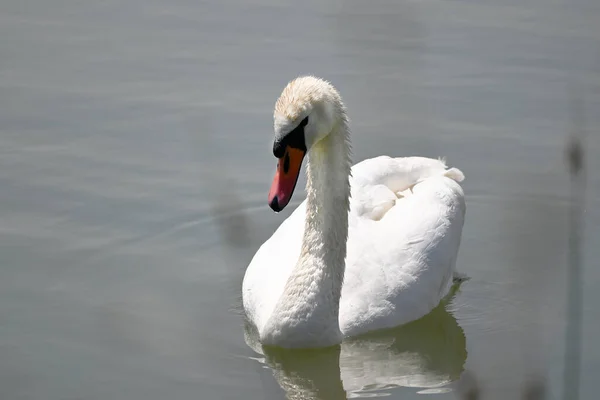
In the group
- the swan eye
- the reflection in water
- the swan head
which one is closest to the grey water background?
the reflection in water

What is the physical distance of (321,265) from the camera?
7.17 m

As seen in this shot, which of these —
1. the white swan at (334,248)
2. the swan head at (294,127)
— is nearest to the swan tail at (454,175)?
the white swan at (334,248)

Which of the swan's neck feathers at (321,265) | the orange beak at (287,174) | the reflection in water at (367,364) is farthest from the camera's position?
the swan's neck feathers at (321,265)

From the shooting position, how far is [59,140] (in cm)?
1016

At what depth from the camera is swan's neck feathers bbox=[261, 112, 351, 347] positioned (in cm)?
705

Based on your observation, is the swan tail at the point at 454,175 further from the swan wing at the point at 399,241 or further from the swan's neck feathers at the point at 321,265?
the swan's neck feathers at the point at 321,265

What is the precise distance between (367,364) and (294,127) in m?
1.58

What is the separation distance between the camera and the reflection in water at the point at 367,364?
6.93m

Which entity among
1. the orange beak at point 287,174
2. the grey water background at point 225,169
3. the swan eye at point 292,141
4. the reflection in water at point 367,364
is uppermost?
the swan eye at point 292,141

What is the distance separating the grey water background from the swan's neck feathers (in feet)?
0.69

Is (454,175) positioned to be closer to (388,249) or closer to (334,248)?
(388,249)

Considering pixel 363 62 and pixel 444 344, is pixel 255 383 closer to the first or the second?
pixel 444 344

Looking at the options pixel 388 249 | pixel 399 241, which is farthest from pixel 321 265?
pixel 399 241

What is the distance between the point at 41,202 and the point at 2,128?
1452mm
